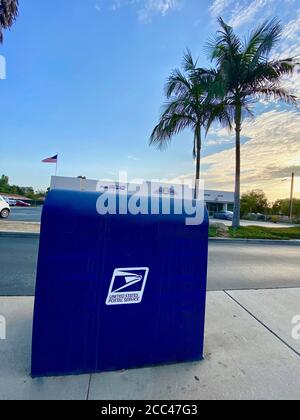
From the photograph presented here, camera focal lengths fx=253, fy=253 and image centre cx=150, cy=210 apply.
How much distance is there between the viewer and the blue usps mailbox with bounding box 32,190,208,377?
208cm

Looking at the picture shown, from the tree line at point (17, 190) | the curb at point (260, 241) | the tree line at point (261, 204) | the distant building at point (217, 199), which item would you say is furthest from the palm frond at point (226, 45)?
the tree line at point (17, 190)

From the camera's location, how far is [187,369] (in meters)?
2.33

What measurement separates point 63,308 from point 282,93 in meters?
14.1

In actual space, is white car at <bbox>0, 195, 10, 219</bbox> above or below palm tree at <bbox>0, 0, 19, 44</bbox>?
below

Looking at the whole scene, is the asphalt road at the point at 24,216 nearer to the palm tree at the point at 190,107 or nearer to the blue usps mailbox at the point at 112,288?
the palm tree at the point at 190,107

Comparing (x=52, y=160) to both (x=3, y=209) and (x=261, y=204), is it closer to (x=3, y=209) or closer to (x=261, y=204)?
(x=3, y=209)

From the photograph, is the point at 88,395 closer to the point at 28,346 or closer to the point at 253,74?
the point at 28,346

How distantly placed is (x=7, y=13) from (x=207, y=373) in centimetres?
1416

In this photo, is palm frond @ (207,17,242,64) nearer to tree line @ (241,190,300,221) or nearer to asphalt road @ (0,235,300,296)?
asphalt road @ (0,235,300,296)

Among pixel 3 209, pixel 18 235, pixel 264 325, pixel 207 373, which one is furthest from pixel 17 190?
pixel 207 373

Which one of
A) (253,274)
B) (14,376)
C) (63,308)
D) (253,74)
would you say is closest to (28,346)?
(14,376)

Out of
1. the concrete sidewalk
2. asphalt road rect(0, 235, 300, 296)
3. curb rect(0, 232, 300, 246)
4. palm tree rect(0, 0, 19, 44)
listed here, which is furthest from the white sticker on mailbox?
palm tree rect(0, 0, 19, 44)

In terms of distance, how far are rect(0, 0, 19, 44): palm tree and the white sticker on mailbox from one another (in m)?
13.1

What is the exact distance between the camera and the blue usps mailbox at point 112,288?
208 cm
